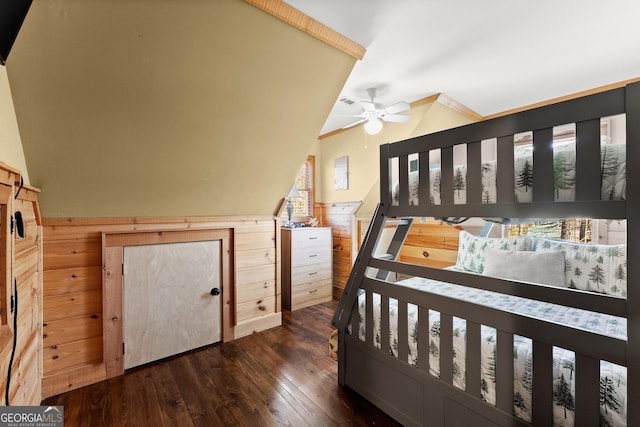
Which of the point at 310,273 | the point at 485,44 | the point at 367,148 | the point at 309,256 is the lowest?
the point at 310,273

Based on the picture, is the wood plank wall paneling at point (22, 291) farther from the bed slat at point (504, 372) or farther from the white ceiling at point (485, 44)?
the bed slat at point (504, 372)

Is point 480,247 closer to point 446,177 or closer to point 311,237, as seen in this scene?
point 446,177

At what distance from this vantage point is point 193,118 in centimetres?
173

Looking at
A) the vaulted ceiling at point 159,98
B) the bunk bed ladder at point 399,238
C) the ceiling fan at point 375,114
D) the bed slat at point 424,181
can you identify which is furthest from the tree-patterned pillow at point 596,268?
the vaulted ceiling at point 159,98

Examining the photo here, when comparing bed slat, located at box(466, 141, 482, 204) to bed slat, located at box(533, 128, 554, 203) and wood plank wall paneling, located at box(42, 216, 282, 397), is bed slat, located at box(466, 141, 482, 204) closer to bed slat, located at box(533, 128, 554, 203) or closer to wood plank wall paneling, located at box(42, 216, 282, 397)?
bed slat, located at box(533, 128, 554, 203)

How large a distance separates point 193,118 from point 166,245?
106 centimetres

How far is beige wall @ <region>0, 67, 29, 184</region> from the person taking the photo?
1.23 meters

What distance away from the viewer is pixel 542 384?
1025mm

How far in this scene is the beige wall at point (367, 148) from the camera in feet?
10.2

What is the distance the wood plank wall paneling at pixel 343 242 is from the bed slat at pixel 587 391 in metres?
2.77

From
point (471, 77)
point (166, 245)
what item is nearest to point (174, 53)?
point (166, 245)

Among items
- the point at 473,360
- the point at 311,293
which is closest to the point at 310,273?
the point at 311,293

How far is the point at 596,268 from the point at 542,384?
131 centimetres

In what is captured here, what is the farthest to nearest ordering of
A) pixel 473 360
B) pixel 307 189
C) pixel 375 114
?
1. pixel 307 189
2. pixel 375 114
3. pixel 473 360
